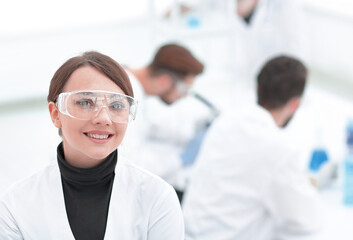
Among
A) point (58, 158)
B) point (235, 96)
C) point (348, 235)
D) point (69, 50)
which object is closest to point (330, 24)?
point (235, 96)

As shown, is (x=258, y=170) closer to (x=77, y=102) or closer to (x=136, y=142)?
(x=136, y=142)

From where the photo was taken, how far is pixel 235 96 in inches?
141

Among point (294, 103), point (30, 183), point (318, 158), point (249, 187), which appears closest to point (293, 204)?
point (249, 187)

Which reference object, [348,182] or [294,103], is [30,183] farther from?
[348,182]

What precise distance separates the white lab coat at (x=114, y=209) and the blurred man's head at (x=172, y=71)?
1.32m

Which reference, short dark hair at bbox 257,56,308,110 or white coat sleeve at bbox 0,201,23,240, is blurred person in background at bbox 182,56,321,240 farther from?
white coat sleeve at bbox 0,201,23,240

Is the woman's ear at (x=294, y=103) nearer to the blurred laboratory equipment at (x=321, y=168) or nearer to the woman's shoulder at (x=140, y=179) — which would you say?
the blurred laboratory equipment at (x=321, y=168)

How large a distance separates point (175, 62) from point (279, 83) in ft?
2.08

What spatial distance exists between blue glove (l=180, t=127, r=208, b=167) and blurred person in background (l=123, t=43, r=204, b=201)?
23 millimetres

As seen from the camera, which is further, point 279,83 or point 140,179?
point 279,83

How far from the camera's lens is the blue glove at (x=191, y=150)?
2.67 m

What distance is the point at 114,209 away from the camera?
127 cm

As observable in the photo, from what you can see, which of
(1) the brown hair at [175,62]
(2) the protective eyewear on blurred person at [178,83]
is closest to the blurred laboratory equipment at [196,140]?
(2) the protective eyewear on blurred person at [178,83]

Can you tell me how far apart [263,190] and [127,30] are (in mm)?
2881
